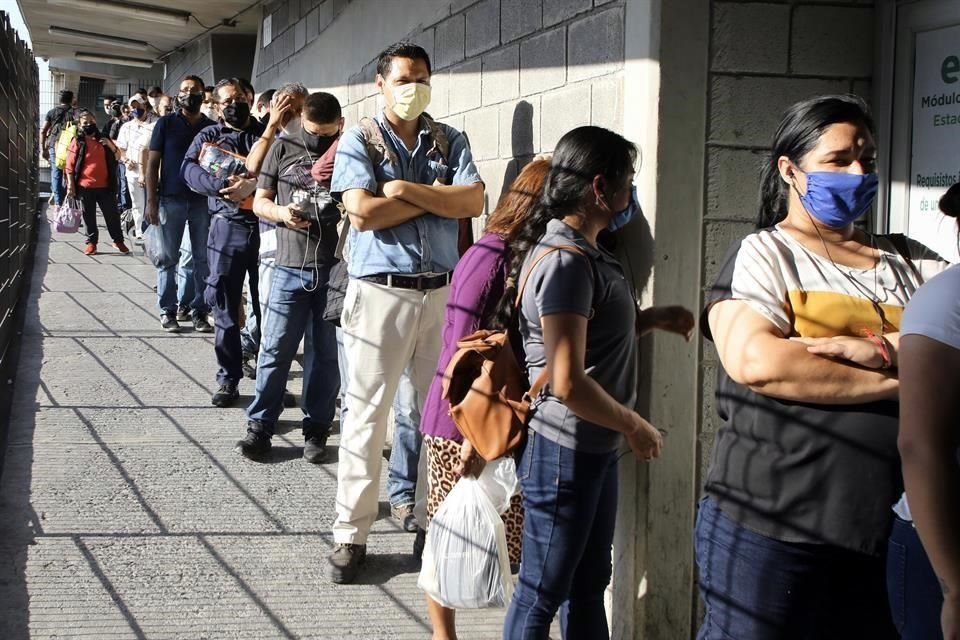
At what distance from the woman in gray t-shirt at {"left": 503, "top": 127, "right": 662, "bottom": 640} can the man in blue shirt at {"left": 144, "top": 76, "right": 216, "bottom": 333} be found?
5273 mm

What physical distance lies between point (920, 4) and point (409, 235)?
2097mm

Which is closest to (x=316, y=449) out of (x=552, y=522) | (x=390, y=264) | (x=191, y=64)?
(x=390, y=264)

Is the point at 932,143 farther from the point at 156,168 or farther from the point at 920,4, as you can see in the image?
the point at 156,168

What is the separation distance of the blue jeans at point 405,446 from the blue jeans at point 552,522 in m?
1.82

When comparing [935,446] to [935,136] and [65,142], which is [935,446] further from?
[65,142]

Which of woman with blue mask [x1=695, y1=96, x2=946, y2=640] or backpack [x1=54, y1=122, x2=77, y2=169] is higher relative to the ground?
backpack [x1=54, y1=122, x2=77, y2=169]

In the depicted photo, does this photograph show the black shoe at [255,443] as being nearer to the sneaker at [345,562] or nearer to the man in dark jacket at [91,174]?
the sneaker at [345,562]

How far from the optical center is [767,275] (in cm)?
249

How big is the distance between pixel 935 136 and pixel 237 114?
4.68 metres

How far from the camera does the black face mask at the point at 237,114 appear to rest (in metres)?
6.87

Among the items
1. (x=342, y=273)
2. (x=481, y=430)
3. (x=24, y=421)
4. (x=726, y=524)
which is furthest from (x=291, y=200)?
(x=726, y=524)

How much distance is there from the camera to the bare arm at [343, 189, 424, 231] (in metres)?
4.23

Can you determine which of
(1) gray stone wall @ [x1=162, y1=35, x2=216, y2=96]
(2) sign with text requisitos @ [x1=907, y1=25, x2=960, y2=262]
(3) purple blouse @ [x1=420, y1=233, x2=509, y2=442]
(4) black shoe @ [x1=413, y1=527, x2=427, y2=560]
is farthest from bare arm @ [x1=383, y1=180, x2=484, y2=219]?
(1) gray stone wall @ [x1=162, y1=35, x2=216, y2=96]

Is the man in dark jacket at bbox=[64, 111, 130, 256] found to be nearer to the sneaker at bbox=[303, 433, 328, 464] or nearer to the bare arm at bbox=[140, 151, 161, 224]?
the bare arm at bbox=[140, 151, 161, 224]
